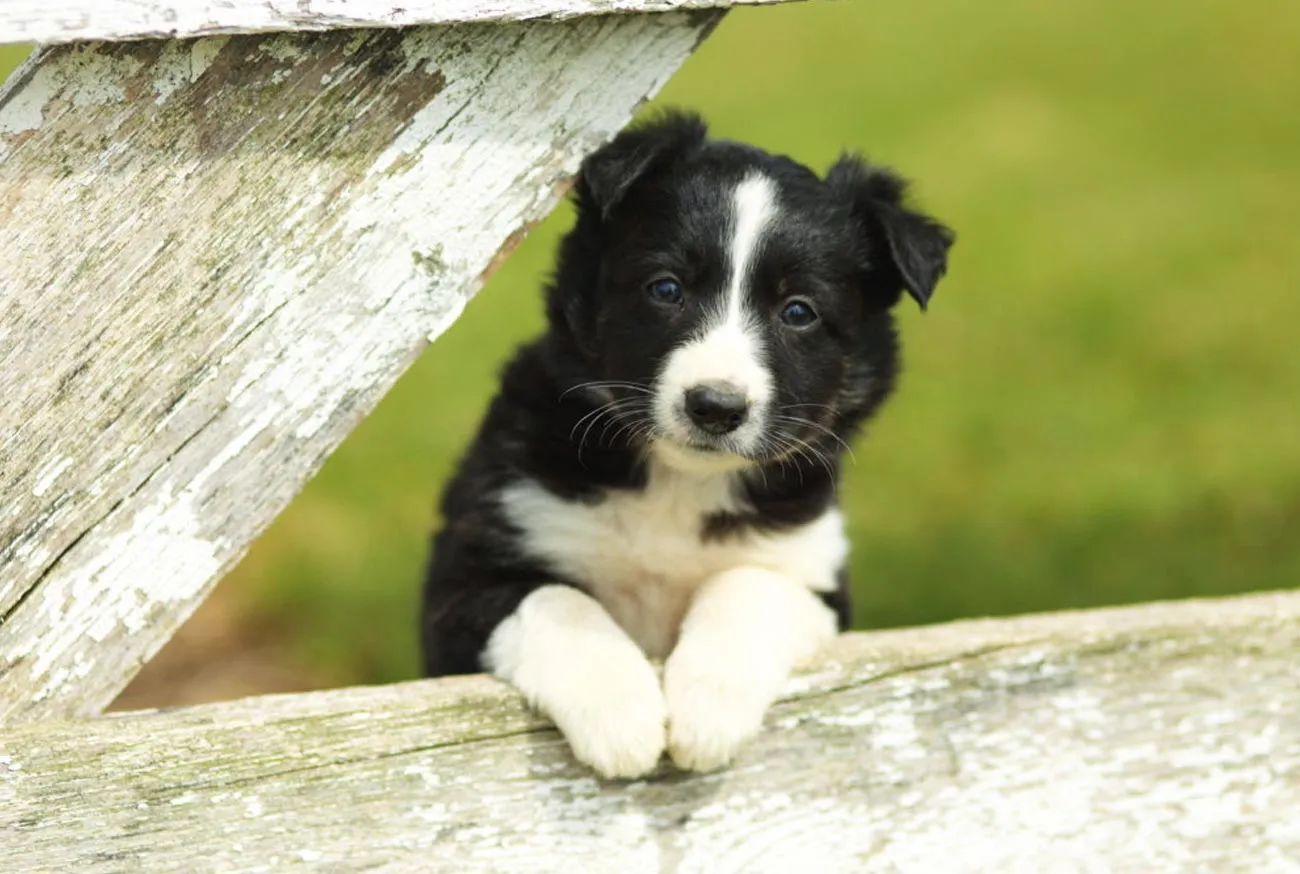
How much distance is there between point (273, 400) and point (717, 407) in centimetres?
114

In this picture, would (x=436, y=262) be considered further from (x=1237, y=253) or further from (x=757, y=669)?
(x=1237, y=253)

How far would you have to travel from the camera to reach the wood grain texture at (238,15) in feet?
6.26

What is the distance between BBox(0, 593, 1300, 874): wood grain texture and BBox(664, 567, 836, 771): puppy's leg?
2.0 inches

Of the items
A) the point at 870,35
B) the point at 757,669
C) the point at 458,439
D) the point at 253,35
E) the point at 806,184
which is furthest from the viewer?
the point at 870,35

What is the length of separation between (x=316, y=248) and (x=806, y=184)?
1591 millimetres

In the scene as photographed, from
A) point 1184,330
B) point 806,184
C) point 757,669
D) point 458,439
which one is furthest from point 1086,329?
point 757,669

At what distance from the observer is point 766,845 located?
2416 mm

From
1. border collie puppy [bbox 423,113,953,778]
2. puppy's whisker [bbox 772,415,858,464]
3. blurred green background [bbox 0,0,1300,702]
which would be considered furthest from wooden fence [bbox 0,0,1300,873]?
blurred green background [bbox 0,0,1300,702]

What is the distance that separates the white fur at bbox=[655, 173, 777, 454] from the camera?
3.18 meters

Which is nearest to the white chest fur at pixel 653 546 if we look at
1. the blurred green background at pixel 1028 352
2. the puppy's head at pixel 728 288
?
the puppy's head at pixel 728 288

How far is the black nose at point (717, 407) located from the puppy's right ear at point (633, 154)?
0.42 meters

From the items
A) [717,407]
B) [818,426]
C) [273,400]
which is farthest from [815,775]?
[818,426]

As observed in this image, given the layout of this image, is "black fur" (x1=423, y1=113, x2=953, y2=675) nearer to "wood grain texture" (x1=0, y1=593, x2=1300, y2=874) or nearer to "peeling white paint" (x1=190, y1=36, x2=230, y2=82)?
"wood grain texture" (x1=0, y1=593, x2=1300, y2=874)

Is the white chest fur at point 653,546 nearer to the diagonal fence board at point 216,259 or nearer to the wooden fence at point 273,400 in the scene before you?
the wooden fence at point 273,400
